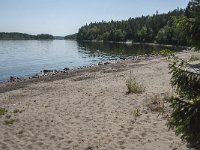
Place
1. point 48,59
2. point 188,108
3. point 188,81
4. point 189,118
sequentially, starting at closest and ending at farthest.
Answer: point 189,118 < point 188,108 < point 188,81 < point 48,59

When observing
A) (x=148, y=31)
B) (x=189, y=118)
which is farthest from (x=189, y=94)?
(x=148, y=31)

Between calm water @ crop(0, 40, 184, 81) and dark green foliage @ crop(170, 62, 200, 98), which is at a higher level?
dark green foliage @ crop(170, 62, 200, 98)

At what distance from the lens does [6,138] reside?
12.2 m

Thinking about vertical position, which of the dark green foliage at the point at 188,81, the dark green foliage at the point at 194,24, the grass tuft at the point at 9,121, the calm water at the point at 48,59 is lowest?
the calm water at the point at 48,59

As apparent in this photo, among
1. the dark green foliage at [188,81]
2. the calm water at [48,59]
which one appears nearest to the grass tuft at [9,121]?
the dark green foliage at [188,81]

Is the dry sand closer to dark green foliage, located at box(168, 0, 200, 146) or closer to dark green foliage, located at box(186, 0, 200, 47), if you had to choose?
dark green foliage, located at box(168, 0, 200, 146)

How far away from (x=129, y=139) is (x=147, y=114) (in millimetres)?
3096

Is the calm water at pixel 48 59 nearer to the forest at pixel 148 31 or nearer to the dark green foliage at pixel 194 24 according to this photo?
the forest at pixel 148 31

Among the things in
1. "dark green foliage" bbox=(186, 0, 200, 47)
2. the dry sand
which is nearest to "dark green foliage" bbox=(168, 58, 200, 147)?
"dark green foliage" bbox=(186, 0, 200, 47)

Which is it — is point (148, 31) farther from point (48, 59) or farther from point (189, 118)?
point (189, 118)

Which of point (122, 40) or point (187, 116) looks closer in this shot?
point (187, 116)

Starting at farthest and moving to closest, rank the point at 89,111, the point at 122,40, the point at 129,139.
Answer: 1. the point at 122,40
2. the point at 89,111
3. the point at 129,139

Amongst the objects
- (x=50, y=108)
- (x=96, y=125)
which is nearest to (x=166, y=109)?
(x=96, y=125)

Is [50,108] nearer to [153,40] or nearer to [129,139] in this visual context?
[129,139]
